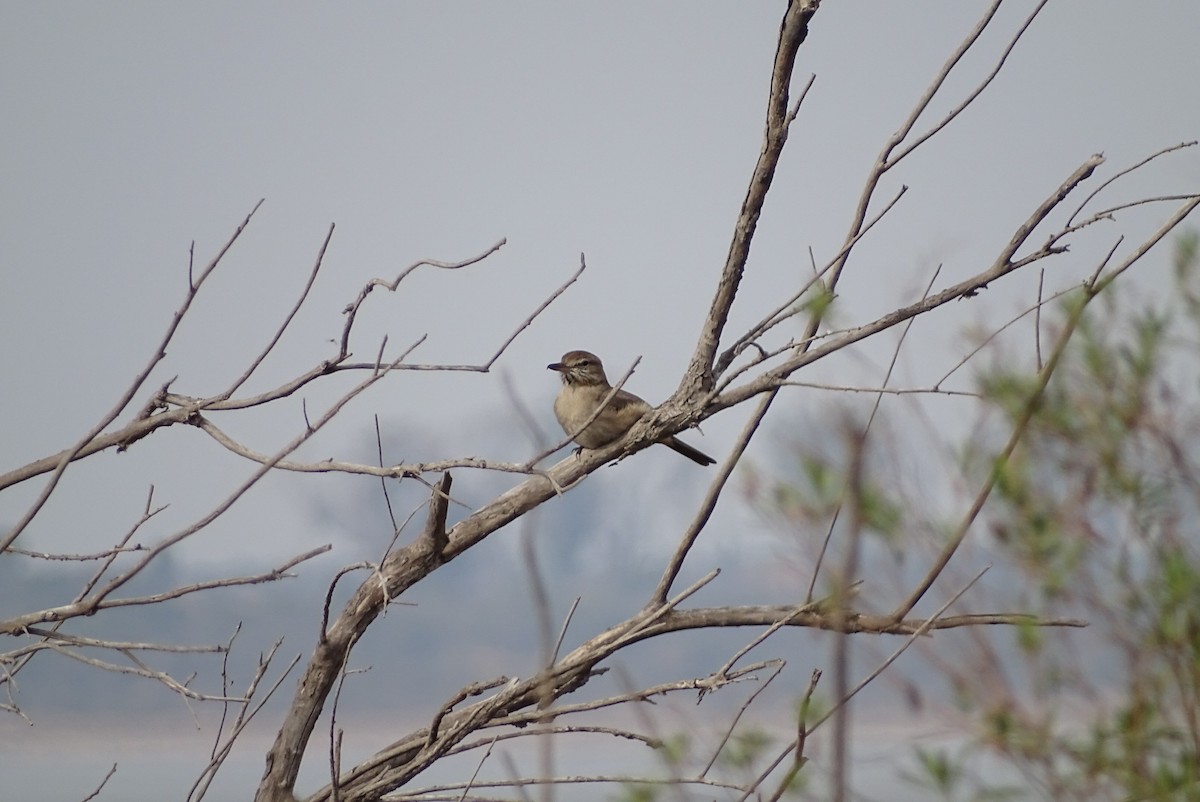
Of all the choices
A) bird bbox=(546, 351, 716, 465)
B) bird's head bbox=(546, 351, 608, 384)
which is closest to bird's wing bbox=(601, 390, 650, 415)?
bird bbox=(546, 351, 716, 465)

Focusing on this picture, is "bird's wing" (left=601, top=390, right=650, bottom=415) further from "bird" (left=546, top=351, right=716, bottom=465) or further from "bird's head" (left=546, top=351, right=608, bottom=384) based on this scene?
"bird's head" (left=546, top=351, right=608, bottom=384)

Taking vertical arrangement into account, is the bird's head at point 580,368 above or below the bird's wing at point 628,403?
above

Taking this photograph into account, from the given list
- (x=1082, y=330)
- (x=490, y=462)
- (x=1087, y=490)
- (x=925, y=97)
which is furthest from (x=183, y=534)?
(x=1082, y=330)

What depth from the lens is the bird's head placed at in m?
4.54

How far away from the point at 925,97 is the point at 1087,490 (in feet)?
3.35

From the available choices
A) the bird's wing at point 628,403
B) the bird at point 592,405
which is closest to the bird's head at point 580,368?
the bird at point 592,405

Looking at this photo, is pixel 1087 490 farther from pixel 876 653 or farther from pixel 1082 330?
pixel 876 653

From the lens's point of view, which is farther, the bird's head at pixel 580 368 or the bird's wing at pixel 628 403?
the bird's head at pixel 580 368

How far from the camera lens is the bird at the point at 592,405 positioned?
12.0 ft

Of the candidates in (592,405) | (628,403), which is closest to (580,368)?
(592,405)

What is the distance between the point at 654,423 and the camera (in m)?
2.64

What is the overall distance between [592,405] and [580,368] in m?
0.32

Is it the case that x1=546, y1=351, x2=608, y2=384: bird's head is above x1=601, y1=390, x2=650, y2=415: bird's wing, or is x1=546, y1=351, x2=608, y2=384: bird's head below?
above

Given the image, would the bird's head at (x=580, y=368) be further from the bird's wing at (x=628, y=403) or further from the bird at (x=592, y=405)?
the bird's wing at (x=628, y=403)
